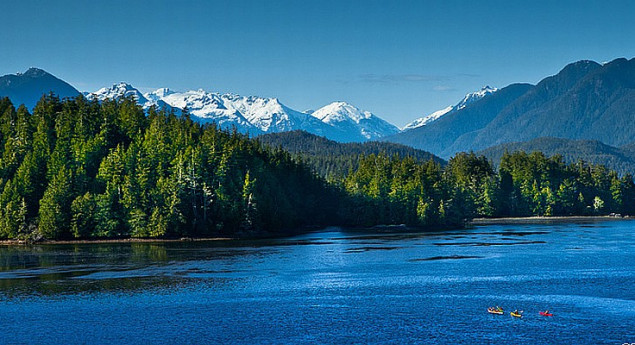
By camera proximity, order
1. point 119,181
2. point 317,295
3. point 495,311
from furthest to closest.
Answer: point 119,181 < point 317,295 < point 495,311

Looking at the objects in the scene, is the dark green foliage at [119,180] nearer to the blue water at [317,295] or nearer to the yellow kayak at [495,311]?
the blue water at [317,295]

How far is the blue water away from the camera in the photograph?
62.6 metres

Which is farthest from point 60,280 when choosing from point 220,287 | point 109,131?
point 109,131

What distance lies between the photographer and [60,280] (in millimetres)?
95125

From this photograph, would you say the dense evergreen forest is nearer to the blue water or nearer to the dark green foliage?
the dark green foliage

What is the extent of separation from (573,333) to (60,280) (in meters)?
71.4

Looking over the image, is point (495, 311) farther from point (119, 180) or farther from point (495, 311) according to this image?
point (119, 180)

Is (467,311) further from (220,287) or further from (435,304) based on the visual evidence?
(220,287)

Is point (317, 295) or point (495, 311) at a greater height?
point (317, 295)

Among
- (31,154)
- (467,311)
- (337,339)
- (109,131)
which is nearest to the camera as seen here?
(337,339)

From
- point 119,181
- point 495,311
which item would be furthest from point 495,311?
point 119,181

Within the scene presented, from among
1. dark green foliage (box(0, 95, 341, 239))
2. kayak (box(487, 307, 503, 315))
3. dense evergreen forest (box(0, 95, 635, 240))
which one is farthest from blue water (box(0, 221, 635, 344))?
dark green foliage (box(0, 95, 341, 239))

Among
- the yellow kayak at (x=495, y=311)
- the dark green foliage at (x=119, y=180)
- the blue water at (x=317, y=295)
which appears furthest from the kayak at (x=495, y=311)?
the dark green foliage at (x=119, y=180)

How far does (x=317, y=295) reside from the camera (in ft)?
271
